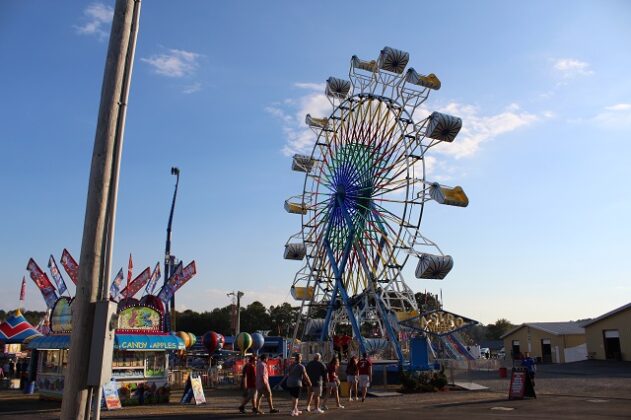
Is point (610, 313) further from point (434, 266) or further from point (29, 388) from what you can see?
point (29, 388)

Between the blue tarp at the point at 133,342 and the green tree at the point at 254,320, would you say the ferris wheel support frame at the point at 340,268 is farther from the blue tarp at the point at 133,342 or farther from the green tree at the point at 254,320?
the green tree at the point at 254,320

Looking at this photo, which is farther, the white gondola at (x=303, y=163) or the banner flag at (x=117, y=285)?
the white gondola at (x=303, y=163)

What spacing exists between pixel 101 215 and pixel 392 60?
2571cm

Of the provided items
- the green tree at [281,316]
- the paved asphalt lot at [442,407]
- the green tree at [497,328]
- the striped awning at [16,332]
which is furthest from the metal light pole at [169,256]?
the green tree at [497,328]

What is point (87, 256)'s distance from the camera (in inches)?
192

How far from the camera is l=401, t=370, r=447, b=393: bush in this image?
19438 millimetres

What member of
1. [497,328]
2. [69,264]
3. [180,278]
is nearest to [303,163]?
[180,278]

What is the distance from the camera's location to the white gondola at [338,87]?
3161 cm

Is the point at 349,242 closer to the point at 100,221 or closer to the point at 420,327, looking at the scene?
the point at 420,327

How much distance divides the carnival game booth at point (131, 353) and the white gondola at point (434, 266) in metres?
10.9

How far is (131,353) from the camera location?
1709 cm

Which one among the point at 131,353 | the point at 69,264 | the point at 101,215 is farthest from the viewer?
the point at 69,264

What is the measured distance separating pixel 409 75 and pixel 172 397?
18.3 metres

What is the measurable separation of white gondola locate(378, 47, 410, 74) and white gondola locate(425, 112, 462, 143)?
4.64 metres
